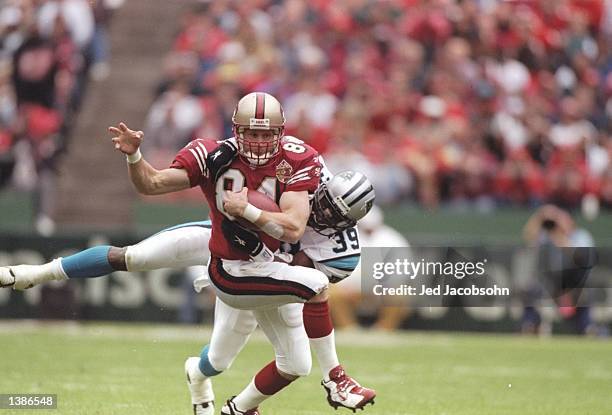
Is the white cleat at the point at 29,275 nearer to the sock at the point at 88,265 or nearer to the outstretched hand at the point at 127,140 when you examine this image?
the sock at the point at 88,265

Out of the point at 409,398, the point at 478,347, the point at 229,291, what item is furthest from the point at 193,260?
the point at 478,347

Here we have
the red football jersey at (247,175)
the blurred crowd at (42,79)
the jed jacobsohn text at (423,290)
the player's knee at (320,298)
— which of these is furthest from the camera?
the blurred crowd at (42,79)

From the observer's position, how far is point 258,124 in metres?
6.70

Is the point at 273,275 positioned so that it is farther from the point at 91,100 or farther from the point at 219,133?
the point at 91,100

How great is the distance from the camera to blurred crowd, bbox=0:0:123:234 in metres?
16.2

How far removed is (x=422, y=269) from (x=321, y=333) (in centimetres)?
359

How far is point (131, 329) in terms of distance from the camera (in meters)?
14.5

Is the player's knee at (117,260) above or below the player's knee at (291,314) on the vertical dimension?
above

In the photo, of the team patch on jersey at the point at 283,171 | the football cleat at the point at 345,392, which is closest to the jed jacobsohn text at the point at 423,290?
the football cleat at the point at 345,392

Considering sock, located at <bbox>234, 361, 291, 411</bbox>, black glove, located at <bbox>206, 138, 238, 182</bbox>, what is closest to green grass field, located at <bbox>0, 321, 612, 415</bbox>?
sock, located at <bbox>234, 361, 291, 411</bbox>

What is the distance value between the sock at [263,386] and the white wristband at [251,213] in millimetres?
1061

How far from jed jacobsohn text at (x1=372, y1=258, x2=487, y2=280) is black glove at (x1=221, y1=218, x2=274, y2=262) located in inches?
121

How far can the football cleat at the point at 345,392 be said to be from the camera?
7.09m

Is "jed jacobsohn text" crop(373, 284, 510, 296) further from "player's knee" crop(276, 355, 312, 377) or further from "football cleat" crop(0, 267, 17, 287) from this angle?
"football cleat" crop(0, 267, 17, 287)
